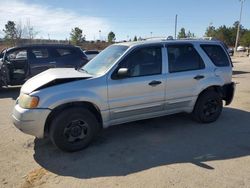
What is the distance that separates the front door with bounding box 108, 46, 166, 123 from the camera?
4801mm

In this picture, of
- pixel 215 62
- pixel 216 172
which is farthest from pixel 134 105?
pixel 215 62

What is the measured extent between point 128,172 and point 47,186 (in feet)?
3.65

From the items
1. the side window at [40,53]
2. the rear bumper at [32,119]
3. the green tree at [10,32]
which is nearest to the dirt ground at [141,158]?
the rear bumper at [32,119]

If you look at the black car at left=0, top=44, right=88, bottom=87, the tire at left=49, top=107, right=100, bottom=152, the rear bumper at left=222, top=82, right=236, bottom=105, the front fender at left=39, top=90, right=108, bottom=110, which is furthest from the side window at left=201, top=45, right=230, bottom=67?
the black car at left=0, top=44, right=88, bottom=87

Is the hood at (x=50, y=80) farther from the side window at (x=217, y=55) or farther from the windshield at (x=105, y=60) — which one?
the side window at (x=217, y=55)

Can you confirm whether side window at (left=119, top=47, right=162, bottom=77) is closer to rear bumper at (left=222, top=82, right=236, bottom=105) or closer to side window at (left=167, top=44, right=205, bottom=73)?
side window at (left=167, top=44, right=205, bottom=73)

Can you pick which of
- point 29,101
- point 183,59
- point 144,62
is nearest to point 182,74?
point 183,59

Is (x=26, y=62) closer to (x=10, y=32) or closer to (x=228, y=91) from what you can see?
(x=228, y=91)

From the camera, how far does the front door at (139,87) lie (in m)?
4.80

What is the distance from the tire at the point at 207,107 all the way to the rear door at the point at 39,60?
20.6ft

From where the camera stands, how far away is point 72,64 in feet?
35.3

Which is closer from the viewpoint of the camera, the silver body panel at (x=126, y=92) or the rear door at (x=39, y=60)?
the silver body panel at (x=126, y=92)

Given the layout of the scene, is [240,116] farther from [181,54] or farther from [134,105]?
[134,105]

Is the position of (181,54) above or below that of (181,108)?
above
